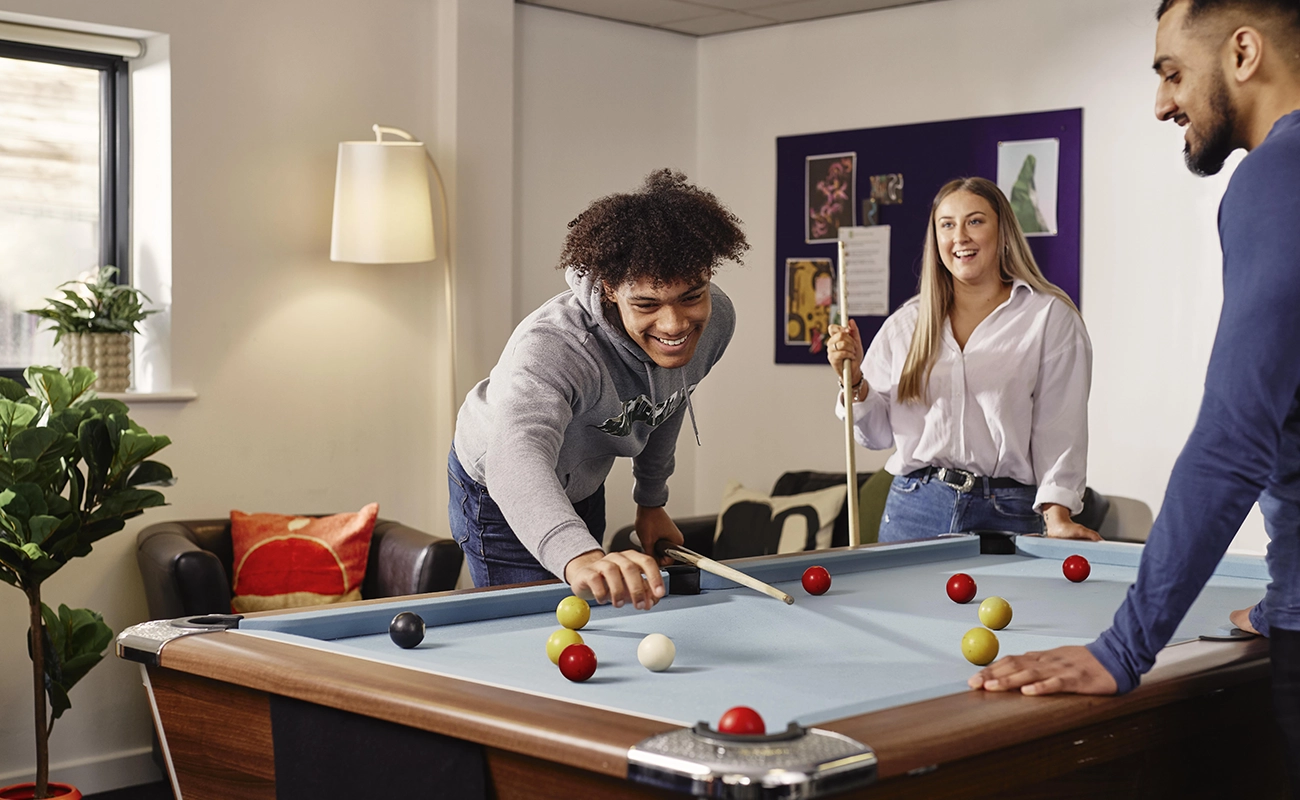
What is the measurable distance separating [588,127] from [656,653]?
12.9 feet

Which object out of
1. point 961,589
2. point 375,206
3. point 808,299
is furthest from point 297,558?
point 961,589

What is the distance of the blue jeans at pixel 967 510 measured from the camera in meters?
2.92

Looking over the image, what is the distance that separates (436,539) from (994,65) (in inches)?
102

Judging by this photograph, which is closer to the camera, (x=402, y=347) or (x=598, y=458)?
(x=598, y=458)

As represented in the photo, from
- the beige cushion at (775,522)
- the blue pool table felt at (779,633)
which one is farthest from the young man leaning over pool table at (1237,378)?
the beige cushion at (775,522)

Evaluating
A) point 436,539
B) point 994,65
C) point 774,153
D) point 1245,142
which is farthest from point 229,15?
point 1245,142

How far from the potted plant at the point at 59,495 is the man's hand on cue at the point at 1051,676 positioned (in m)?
2.50

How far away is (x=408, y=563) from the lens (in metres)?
3.83

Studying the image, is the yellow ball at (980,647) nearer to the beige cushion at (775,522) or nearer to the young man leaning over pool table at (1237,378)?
the young man leaning over pool table at (1237,378)

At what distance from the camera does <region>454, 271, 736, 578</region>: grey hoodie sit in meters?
1.94

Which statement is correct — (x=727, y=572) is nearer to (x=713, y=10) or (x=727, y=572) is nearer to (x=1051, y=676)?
(x=1051, y=676)

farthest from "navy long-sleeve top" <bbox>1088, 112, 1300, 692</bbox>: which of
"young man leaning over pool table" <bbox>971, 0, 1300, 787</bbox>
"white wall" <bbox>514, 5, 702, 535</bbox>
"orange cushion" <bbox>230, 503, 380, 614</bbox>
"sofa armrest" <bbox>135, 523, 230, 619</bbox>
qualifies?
"white wall" <bbox>514, 5, 702, 535</bbox>

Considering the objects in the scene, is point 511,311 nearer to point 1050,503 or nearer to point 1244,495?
point 1050,503

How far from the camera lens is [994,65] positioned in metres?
4.66
